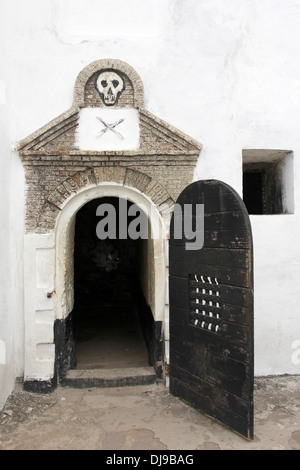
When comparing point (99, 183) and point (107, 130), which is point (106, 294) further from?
point (107, 130)

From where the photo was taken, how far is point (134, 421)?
4.20m

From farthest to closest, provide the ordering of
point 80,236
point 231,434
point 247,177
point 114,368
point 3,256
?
point 80,236, point 247,177, point 114,368, point 3,256, point 231,434

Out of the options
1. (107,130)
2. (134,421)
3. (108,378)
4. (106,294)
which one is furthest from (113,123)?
(106,294)

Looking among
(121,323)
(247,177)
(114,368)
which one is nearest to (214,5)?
(247,177)

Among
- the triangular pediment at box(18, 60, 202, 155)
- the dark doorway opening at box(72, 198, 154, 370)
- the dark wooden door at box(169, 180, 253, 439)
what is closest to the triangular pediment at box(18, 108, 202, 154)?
the triangular pediment at box(18, 60, 202, 155)

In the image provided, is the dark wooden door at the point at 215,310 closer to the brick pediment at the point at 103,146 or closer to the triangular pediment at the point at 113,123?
the brick pediment at the point at 103,146

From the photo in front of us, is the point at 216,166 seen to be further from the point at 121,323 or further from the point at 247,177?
the point at 121,323

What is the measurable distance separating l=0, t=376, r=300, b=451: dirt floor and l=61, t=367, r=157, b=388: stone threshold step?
69 millimetres

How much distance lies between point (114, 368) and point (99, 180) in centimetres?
264

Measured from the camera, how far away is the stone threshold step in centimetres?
496

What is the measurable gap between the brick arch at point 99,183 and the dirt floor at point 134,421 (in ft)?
7.02

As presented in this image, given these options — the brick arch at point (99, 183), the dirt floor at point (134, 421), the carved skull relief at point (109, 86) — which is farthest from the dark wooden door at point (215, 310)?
the carved skull relief at point (109, 86)

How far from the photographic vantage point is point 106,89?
491 centimetres

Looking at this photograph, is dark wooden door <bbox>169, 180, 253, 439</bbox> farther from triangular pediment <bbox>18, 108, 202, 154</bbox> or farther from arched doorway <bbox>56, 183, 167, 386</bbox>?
triangular pediment <bbox>18, 108, 202, 154</bbox>
